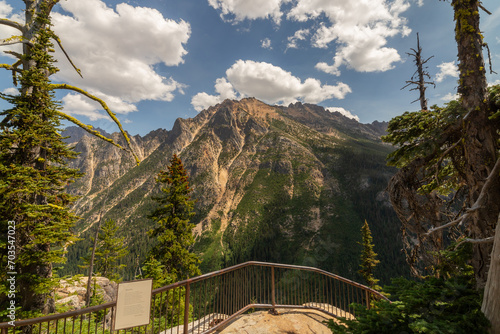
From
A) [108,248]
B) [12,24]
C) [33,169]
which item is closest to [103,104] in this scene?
[33,169]

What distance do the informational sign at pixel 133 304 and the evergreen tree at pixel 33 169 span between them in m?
4.55

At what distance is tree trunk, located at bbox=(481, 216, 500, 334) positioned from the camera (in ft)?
9.79

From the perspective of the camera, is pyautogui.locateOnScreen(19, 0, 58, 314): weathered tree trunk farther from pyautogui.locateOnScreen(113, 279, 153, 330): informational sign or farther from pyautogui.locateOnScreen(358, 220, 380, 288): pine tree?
pyautogui.locateOnScreen(358, 220, 380, 288): pine tree

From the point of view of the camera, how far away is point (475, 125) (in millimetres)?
5141

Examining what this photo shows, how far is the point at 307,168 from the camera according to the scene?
200m

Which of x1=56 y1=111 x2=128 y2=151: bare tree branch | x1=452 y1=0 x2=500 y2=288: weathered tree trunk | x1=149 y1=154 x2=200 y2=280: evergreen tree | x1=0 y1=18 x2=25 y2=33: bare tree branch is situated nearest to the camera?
x1=452 y1=0 x2=500 y2=288: weathered tree trunk

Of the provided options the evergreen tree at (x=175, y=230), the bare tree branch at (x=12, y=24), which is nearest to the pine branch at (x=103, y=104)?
the bare tree branch at (x=12, y=24)

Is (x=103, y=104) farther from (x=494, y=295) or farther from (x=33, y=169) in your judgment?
(x=494, y=295)

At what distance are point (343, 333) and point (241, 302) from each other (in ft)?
16.4

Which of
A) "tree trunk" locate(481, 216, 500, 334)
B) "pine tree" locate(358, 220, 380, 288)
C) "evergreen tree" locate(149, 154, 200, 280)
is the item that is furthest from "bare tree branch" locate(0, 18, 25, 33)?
"pine tree" locate(358, 220, 380, 288)

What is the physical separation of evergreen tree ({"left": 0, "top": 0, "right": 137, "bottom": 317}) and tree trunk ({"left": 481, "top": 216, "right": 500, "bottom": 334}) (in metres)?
8.50

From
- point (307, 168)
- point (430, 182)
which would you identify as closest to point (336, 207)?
point (307, 168)

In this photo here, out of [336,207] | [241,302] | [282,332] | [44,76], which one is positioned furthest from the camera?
[336,207]

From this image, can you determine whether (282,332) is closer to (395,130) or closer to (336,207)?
(395,130)
